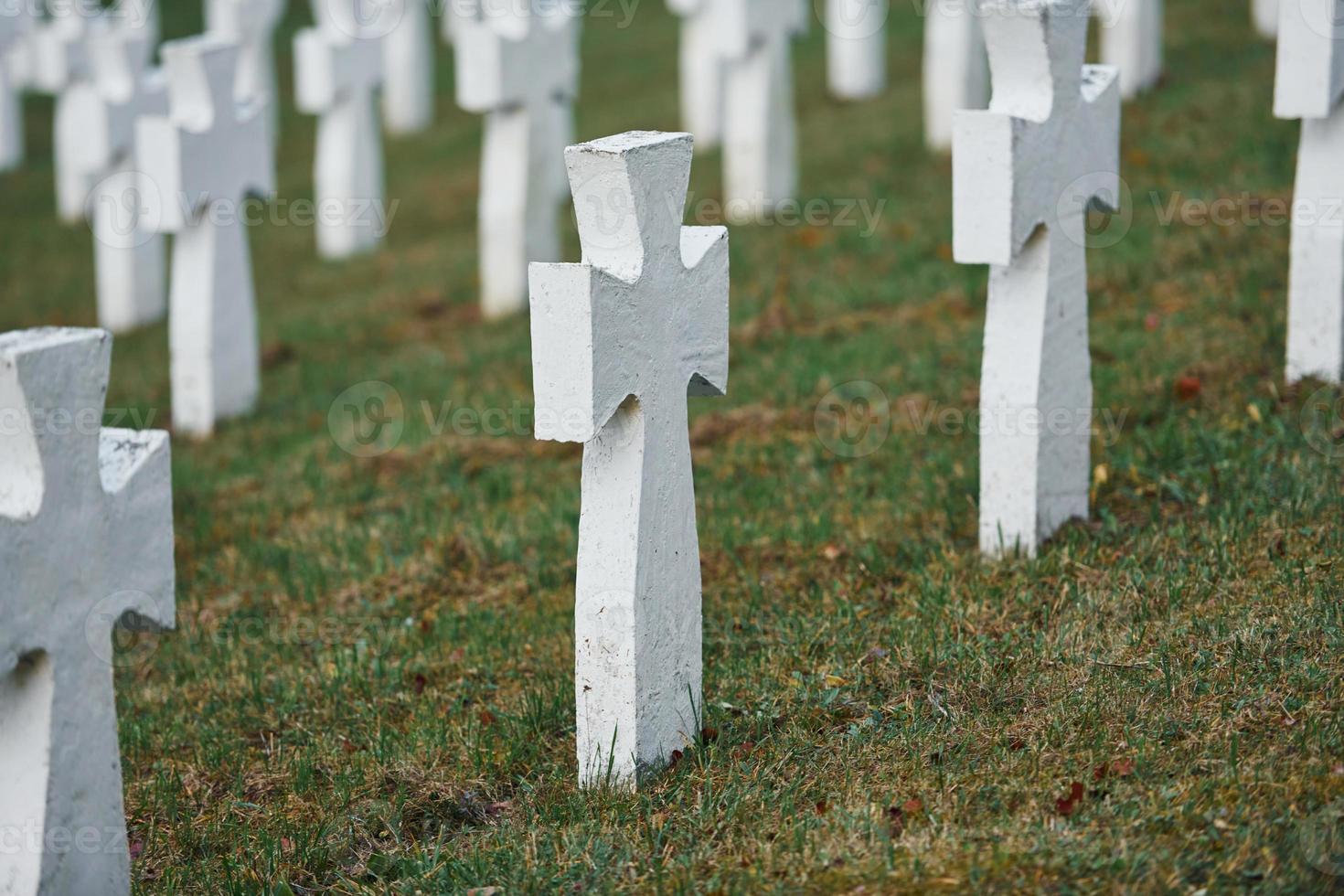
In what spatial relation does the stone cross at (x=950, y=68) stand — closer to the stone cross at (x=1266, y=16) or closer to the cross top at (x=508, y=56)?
the stone cross at (x=1266, y=16)

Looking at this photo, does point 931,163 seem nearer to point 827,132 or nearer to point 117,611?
point 827,132

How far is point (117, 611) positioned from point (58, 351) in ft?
1.99

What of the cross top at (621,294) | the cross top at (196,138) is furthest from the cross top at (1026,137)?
the cross top at (196,138)

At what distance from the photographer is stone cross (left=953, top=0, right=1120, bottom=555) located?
15.7 ft

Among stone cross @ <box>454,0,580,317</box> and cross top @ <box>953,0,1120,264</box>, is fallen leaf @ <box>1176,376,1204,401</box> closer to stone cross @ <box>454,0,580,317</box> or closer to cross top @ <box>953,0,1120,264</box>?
cross top @ <box>953,0,1120,264</box>

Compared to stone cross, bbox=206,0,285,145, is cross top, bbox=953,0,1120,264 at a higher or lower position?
higher

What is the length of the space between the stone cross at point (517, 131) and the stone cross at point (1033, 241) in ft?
17.2

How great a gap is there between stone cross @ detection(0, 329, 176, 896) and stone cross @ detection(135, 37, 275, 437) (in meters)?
5.09

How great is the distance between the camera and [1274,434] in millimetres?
5387

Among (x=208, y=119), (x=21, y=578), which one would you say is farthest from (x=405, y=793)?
(x=208, y=119)

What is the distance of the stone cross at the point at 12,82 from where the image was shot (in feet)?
47.2

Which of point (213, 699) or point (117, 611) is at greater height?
point (117, 611)

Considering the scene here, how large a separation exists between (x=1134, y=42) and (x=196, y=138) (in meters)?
6.50

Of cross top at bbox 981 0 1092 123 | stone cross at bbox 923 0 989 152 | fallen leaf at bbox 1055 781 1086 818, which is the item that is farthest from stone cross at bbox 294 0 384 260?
fallen leaf at bbox 1055 781 1086 818
